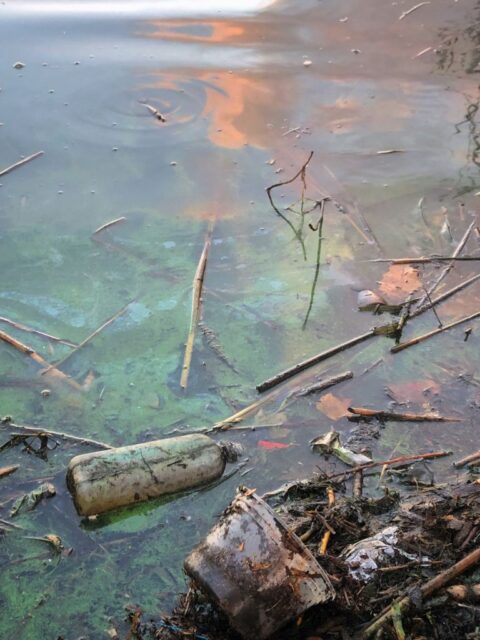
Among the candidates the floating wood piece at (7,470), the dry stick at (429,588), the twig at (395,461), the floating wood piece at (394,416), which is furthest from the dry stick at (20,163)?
the dry stick at (429,588)

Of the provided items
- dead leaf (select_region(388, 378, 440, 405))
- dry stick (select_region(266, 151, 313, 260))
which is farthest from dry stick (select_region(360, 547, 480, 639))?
dry stick (select_region(266, 151, 313, 260))

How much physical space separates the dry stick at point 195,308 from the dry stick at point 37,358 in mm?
474

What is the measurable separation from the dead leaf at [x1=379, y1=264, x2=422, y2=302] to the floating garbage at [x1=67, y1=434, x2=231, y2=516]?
1.41 meters

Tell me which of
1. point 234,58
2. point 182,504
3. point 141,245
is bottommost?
point 182,504

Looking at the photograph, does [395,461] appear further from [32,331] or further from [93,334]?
[32,331]

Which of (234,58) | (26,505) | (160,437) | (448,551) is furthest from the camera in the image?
(234,58)

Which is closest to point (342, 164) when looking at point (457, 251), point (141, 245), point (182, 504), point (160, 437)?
point (457, 251)

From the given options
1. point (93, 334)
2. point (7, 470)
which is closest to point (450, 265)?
point (93, 334)

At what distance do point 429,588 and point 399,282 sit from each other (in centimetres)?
189

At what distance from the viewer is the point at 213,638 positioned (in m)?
1.88

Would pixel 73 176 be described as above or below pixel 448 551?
above

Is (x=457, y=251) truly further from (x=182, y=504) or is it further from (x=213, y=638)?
(x=213, y=638)

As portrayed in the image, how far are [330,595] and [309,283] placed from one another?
6.48 ft

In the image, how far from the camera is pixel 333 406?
2830 mm
